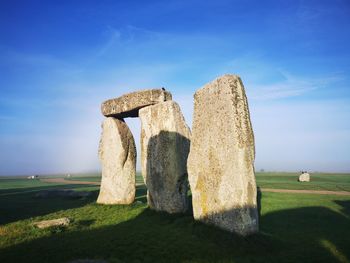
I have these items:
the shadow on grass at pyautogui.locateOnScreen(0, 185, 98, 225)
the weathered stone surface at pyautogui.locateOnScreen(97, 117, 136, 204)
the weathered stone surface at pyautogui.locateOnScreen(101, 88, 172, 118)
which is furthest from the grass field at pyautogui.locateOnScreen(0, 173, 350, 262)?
the weathered stone surface at pyautogui.locateOnScreen(101, 88, 172, 118)

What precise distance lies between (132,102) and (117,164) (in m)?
3.34

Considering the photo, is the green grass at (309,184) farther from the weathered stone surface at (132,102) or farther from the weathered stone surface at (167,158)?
the weathered stone surface at (167,158)

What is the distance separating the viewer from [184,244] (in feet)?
26.9

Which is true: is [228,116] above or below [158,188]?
above

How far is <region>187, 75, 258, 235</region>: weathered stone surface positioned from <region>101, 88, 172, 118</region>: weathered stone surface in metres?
3.93

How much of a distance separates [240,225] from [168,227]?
2642 millimetres

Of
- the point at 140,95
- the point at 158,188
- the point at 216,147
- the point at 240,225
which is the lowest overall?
the point at 240,225

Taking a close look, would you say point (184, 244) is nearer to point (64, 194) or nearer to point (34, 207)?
point (34, 207)

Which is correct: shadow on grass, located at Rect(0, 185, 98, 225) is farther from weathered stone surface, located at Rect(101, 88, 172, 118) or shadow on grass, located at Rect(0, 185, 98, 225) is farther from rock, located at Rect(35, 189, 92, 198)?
weathered stone surface, located at Rect(101, 88, 172, 118)

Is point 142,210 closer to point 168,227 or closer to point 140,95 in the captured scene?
point 168,227

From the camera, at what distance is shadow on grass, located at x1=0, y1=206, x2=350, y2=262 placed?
7312 mm

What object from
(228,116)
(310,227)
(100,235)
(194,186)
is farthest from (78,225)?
(310,227)

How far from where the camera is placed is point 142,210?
12.9 meters

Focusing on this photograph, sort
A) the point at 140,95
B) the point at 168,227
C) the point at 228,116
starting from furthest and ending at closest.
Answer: the point at 140,95
the point at 168,227
the point at 228,116
